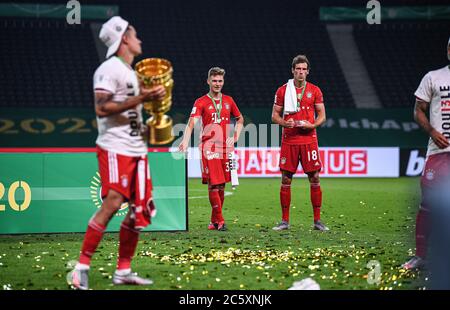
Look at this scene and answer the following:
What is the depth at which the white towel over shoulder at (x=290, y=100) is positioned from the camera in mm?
10313

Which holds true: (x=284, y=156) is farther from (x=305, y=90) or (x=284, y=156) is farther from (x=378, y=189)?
(x=378, y=189)

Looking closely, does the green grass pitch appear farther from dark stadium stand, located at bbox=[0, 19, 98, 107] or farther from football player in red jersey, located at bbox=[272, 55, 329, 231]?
dark stadium stand, located at bbox=[0, 19, 98, 107]

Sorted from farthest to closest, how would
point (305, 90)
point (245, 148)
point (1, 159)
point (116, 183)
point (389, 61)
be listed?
point (389, 61), point (245, 148), point (305, 90), point (1, 159), point (116, 183)

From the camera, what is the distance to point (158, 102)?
19.9 ft

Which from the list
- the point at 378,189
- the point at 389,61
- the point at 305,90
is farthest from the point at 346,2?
the point at 305,90

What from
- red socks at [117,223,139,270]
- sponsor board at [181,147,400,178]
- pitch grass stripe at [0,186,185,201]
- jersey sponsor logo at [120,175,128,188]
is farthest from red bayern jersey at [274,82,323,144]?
sponsor board at [181,147,400,178]

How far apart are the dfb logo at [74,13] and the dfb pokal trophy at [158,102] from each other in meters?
22.0

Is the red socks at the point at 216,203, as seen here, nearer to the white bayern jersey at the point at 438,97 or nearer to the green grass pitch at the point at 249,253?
the green grass pitch at the point at 249,253

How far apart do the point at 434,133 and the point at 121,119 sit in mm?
2638

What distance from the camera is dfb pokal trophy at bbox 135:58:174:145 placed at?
19.9ft

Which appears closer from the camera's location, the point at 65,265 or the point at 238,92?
the point at 65,265

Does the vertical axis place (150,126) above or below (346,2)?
below

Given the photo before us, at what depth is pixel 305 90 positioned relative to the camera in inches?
409
